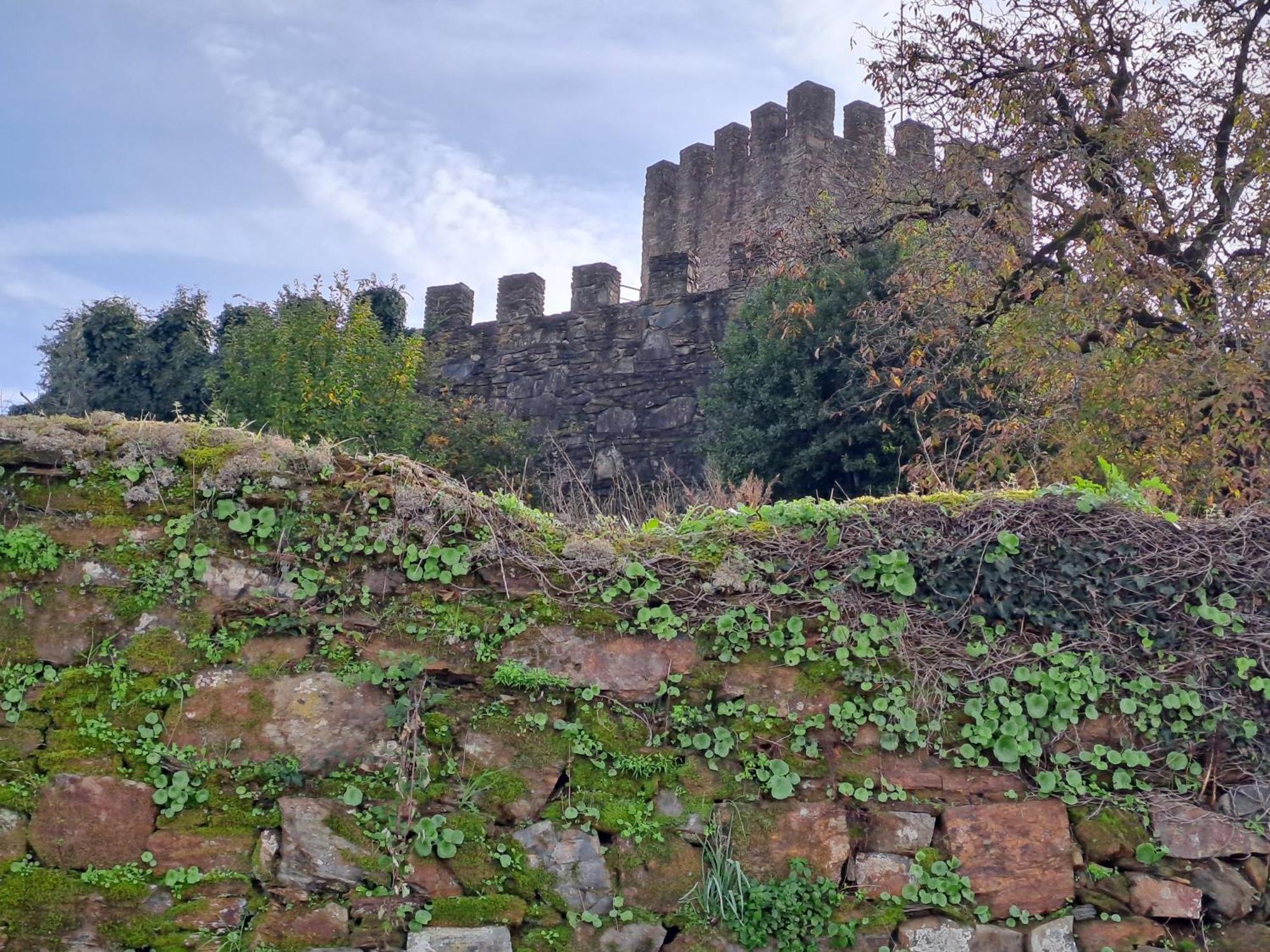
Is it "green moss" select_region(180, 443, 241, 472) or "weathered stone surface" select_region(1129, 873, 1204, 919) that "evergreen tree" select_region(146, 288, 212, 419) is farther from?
"weathered stone surface" select_region(1129, 873, 1204, 919)

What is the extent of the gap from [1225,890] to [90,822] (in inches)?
155

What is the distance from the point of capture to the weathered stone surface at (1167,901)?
4152 millimetres

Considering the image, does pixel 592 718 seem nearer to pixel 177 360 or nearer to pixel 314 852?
pixel 314 852

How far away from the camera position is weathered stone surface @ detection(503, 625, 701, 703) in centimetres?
430

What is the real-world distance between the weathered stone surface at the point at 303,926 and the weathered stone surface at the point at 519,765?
2.09 ft

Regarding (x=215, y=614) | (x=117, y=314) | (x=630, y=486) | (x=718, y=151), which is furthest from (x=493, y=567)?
(x=718, y=151)

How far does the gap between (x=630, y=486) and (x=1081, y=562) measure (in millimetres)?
7729

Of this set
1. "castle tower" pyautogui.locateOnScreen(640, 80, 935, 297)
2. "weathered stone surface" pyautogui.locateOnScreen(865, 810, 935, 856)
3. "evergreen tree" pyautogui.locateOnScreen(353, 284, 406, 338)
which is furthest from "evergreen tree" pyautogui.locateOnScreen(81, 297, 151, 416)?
"weathered stone surface" pyautogui.locateOnScreen(865, 810, 935, 856)

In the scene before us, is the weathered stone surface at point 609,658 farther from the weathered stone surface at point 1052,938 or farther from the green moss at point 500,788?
the weathered stone surface at point 1052,938

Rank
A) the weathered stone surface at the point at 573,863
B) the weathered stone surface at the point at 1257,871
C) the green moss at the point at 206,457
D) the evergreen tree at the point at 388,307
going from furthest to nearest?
the evergreen tree at the point at 388,307
the green moss at the point at 206,457
the weathered stone surface at the point at 1257,871
the weathered stone surface at the point at 573,863

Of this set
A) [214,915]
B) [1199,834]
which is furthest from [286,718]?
[1199,834]

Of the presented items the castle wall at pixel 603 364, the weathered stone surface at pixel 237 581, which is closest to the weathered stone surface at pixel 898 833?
the weathered stone surface at pixel 237 581

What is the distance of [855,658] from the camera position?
438 cm

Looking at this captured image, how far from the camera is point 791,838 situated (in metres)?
4.14
